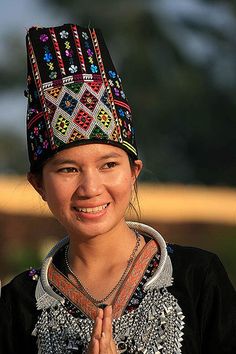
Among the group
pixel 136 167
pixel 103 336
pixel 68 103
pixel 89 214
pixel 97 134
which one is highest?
pixel 68 103

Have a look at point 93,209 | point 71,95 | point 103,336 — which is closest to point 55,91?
point 71,95

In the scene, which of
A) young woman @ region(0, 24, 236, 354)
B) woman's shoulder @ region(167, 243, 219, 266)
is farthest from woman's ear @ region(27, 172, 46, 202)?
woman's shoulder @ region(167, 243, 219, 266)

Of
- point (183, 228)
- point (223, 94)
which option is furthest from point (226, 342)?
point (223, 94)

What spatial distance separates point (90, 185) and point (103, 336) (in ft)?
1.49

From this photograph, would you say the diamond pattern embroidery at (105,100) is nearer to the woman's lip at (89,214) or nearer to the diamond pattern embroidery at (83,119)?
the diamond pattern embroidery at (83,119)

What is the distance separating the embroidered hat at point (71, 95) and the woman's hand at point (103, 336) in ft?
1.77

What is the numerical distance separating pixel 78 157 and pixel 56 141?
0.29 ft

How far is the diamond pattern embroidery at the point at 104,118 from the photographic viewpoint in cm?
373

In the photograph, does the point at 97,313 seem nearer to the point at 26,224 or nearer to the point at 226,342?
the point at 226,342

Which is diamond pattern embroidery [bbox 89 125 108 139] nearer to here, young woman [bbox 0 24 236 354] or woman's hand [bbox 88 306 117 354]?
young woman [bbox 0 24 236 354]

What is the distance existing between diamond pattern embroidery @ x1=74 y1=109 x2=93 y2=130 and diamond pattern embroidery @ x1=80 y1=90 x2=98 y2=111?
27 mm

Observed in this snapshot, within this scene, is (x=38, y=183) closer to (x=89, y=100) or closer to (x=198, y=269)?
(x=89, y=100)

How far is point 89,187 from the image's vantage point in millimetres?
3625

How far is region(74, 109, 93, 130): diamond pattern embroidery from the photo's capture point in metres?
3.69
